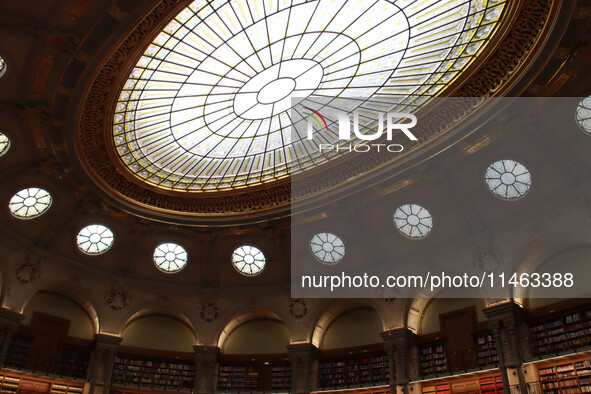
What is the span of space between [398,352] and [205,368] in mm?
7739

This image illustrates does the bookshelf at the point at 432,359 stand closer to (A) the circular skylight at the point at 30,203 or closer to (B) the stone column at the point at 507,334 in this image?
(B) the stone column at the point at 507,334

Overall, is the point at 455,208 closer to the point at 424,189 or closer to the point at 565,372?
the point at 424,189

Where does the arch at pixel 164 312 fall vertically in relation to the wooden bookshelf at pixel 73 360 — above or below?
above

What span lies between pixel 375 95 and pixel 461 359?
362 inches

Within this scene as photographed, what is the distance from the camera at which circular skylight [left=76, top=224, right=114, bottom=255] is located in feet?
61.3

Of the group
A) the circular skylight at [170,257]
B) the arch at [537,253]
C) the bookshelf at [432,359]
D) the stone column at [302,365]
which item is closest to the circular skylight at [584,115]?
the arch at [537,253]

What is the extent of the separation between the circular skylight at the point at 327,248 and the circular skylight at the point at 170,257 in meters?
5.75

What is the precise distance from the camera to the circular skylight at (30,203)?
16719 millimetres

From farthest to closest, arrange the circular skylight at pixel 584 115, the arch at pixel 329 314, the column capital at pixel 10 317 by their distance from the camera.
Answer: the arch at pixel 329 314 → the column capital at pixel 10 317 → the circular skylight at pixel 584 115

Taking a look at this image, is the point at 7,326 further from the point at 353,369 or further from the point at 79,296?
the point at 353,369

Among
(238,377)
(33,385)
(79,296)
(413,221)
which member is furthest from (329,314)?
(33,385)

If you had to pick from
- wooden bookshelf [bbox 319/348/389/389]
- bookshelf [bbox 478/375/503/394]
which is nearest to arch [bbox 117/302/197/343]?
wooden bookshelf [bbox 319/348/389/389]

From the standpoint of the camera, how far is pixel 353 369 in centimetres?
1775

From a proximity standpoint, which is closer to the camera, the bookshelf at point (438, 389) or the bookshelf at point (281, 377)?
the bookshelf at point (438, 389)
